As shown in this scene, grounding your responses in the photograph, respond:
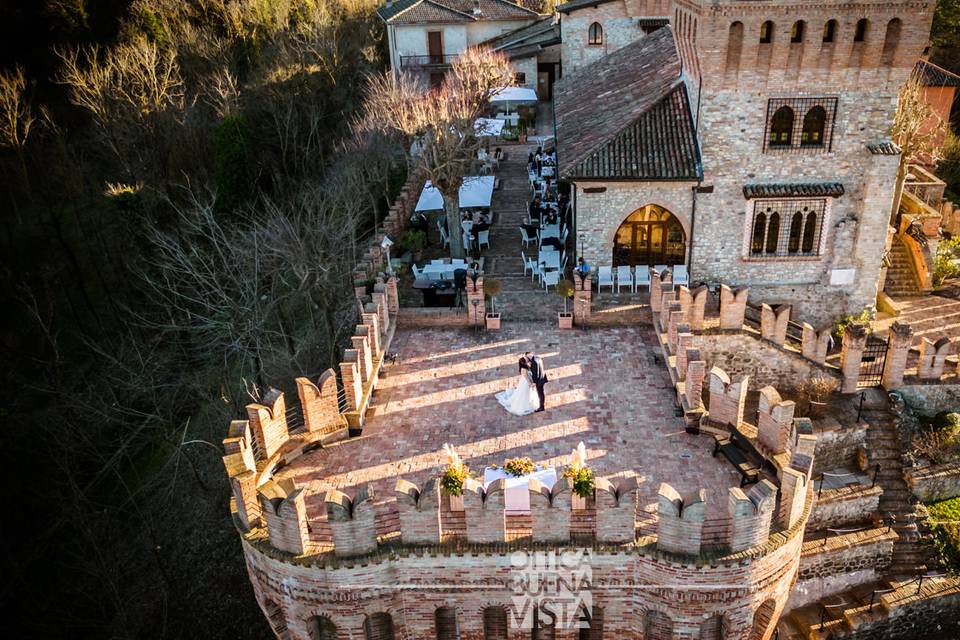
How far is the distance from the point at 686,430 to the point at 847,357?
7.11 m

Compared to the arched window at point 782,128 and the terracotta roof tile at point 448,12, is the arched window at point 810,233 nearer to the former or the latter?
the arched window at point 782,128

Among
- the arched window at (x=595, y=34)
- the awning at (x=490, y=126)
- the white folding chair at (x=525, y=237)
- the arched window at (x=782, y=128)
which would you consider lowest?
the white folding chair at (x=525, y=237)

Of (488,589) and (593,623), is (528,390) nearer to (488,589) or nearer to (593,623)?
(488,589)

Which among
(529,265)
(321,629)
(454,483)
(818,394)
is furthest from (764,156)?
(321,629)

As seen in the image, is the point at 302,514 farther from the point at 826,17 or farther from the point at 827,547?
the point at 826,17

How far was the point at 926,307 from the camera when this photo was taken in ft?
84.3

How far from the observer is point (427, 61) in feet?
171

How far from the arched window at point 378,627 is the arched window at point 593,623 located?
141 inches

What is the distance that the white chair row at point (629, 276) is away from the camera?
77.8ft

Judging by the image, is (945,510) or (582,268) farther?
(582,268)

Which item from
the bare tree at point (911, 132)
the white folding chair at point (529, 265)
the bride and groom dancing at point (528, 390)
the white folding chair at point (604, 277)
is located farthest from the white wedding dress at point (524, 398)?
the bare tree at point (911, 132)

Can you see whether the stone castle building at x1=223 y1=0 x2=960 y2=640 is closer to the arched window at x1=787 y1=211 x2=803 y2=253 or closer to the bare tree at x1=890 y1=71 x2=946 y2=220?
the arched window at x1=787 y1=211 x2=803 y2=253

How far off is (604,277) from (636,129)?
487 centimetres

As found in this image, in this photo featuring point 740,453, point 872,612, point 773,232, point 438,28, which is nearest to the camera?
point 740,453
